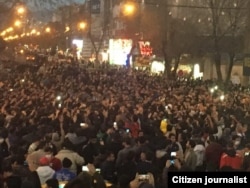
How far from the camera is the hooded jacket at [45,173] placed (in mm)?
10895

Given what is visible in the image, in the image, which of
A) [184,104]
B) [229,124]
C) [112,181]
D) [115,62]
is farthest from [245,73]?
[115,62]

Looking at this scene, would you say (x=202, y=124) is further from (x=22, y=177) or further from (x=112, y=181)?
(x=22, y=177)

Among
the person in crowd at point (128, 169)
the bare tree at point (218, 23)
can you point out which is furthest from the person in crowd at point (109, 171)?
the bare tree at point (218, 23)

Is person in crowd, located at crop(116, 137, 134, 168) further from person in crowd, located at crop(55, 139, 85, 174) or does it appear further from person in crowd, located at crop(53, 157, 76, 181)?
person in crowd, located at crop(53, 157, 76, 181)

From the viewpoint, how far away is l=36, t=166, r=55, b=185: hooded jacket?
10895 millimetres

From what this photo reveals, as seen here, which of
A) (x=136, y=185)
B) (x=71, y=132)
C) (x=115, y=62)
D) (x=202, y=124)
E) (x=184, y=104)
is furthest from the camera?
(x=115, y=62)

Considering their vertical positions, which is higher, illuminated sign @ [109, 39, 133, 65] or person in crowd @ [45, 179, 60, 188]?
illuminated sign @ [109, 39, 133, 65]

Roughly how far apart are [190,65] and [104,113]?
141ft

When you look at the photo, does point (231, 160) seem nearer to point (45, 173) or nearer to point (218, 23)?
point (45, 173)

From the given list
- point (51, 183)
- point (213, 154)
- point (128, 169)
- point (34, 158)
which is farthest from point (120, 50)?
point (51, 183)

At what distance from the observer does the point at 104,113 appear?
2000 cm

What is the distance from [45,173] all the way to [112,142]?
3046 millimetres

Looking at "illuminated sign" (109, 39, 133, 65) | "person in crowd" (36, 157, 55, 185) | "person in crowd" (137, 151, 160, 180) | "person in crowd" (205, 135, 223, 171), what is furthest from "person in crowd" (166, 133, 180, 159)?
"illuminated sign" (109, 39, 133, 65)

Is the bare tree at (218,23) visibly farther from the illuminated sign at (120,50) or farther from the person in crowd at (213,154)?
the person in crowd at (213,154)
